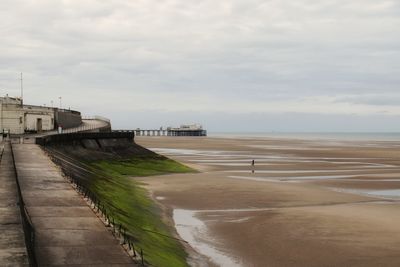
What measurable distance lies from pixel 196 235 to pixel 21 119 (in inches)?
1676

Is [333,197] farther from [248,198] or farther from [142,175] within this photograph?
[142,175]

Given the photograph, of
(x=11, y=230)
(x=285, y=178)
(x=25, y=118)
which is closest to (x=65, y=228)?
(x=11, y=230)

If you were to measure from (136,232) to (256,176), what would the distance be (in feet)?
95.5

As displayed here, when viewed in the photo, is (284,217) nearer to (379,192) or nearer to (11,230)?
(379,192)

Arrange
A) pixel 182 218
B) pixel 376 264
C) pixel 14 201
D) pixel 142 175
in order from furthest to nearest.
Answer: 1. pixel 142 175
2. pixel 182 218
3. pixel 376 264
4. pixel 14 201

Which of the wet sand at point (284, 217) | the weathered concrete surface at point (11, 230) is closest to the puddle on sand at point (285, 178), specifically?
the wet sand at point (284, 217)

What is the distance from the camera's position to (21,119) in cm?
5812

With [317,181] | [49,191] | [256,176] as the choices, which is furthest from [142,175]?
[49,191]

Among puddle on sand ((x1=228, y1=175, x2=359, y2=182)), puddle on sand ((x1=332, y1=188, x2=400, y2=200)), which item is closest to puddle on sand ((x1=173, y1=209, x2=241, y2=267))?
puddle on sand ((x1=332, y1=188, x2=400, y2=200))

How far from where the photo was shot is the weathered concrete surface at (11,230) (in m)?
9.48

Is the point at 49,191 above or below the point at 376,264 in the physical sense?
above

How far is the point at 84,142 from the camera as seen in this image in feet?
168

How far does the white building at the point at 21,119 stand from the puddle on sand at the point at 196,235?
114 ft

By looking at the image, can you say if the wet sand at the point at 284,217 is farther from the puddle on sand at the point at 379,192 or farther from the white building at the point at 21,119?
the white building at the point at 21,119
